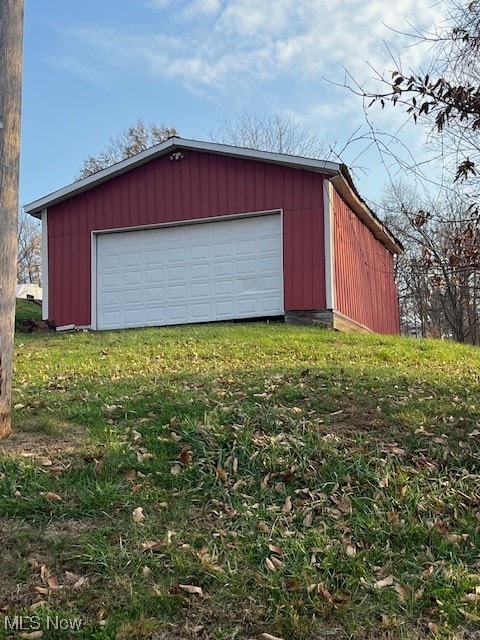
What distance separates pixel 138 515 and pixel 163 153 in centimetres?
1090

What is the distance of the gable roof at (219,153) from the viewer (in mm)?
12039

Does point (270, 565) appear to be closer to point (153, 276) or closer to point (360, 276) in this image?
point (153, 276)

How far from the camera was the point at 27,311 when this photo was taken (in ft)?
57.3

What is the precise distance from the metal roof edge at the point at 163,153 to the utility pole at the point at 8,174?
295 inches

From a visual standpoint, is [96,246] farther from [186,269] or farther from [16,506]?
[16,506]

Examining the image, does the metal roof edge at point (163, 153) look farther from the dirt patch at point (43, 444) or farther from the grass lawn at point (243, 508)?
the dirt patch at point (43, 444)

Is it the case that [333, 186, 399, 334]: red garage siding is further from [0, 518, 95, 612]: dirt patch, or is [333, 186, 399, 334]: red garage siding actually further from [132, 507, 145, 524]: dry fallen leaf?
[0, 518, 95, 612]: dirt patch

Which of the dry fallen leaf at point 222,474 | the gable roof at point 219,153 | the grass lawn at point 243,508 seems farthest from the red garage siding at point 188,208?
the dry fallen leaf at point 222,474

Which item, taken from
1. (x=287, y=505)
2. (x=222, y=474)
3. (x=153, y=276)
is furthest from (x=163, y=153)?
(x=287, y=505)

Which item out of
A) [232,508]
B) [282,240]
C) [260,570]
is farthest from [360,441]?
[282,240]

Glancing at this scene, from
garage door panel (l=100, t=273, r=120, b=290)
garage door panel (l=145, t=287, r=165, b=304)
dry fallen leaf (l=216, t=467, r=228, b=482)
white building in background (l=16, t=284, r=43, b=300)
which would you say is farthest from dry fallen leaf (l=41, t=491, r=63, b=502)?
white building in background (l=16, t=284, r=43, b=300)

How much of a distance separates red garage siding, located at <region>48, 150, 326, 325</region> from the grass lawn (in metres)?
6.14

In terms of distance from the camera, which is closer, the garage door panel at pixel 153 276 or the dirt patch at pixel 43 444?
the dirt patch at pixel 43 444

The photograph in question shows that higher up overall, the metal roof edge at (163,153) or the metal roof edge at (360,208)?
the metal roof edge at (163,153)
